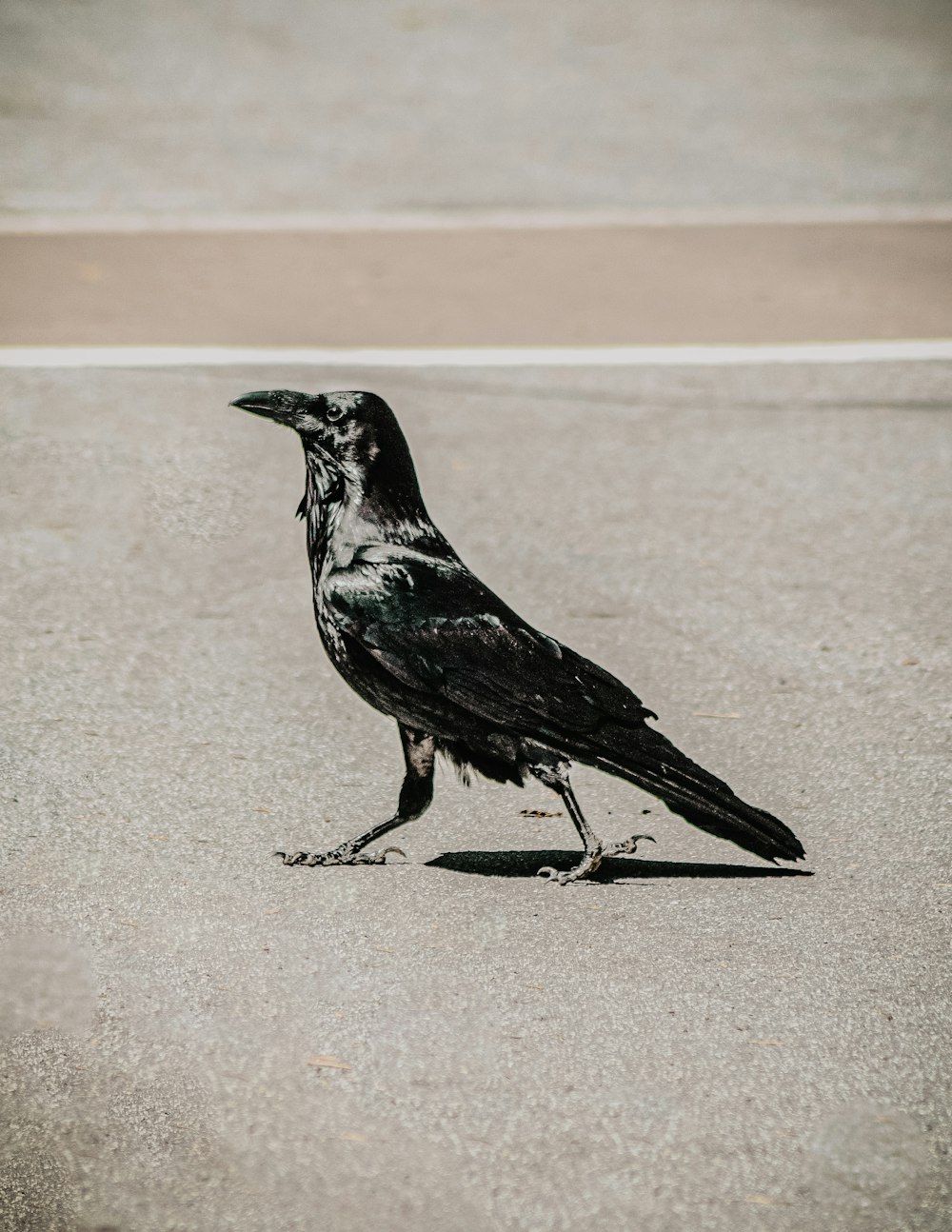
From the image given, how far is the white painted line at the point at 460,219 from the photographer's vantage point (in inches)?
399

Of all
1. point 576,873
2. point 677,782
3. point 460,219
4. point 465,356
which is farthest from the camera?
point 460,219

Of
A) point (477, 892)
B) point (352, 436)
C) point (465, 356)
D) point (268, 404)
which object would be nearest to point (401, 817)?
point (477, 892)

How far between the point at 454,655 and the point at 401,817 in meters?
0.58

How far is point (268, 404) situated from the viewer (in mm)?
3875

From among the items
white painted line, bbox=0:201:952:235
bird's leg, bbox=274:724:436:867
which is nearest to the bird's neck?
bird's leg, bbox=274:724:436:867

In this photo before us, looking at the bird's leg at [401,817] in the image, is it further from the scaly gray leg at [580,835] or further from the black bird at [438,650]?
the scaly gray leg at [580,835]

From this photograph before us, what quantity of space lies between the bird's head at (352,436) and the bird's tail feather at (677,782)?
0.85 m

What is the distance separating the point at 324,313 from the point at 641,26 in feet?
26.8

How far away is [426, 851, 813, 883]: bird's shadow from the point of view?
13.2 ft

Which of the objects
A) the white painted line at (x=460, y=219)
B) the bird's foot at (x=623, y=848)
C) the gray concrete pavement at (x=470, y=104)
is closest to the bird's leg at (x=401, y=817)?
the bird's foot at (x=623, y=848)

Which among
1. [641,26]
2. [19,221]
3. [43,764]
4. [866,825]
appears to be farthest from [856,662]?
[641,26]

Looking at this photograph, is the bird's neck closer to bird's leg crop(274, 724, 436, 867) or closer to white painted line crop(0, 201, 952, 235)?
bird's leg crop(274, 724, 436, 867)

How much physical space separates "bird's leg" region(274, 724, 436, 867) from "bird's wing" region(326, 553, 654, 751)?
32 centimetres

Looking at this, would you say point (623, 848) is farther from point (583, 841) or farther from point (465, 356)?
point (465, 356)
